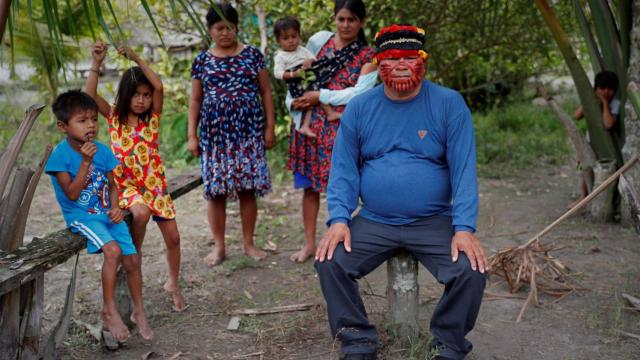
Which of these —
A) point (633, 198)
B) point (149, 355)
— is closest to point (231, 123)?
point (149, 355)

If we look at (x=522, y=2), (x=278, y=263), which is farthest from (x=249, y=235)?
(x=522, y=2)

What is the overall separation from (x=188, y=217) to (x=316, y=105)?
2.21 metres

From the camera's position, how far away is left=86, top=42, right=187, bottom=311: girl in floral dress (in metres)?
3.72

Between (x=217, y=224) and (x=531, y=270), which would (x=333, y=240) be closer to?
(x=531, y=270)

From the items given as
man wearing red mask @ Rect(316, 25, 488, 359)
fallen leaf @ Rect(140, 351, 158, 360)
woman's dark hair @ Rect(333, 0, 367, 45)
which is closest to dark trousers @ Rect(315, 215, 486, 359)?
man wearing red mask @ Rect(316, 25, 488, 359)

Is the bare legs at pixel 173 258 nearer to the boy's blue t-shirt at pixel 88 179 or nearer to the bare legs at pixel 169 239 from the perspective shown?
the bare legs at pixel 169 239

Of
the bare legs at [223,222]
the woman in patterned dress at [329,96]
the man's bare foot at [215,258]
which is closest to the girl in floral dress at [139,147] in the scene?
the bare legs at [223,222]

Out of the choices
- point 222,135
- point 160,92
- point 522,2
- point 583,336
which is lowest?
point 583,336

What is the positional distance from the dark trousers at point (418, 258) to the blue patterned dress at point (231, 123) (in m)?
1.43

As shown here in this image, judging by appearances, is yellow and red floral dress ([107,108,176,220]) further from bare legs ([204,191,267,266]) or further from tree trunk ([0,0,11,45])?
tree trunk ([0,0,11,45])

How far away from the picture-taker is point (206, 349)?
3.62 metres

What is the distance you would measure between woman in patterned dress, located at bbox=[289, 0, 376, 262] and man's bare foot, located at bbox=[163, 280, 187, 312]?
1096 mm

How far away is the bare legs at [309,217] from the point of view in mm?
4840

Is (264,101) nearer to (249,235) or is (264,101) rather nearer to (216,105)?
(216,105)
